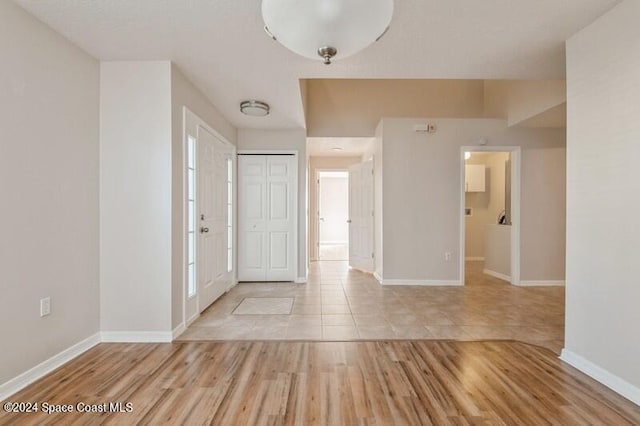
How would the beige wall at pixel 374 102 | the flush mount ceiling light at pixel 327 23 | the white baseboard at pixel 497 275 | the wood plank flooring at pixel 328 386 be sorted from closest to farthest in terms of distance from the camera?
the flush mount ceiling light at pixel 327 23 → the wood plank flooring at pixel 328 386 → the white baseboard at pixel 497 275 → the beige wall at pixel 374 102

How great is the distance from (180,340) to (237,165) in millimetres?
2945

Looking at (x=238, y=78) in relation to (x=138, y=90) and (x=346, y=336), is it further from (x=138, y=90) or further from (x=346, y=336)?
(x=346, y=336)

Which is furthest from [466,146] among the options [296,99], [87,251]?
[87,251]

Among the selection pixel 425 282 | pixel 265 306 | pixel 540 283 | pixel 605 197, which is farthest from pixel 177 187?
pixel 540 283

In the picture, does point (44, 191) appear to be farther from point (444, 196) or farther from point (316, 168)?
point (316, 168)

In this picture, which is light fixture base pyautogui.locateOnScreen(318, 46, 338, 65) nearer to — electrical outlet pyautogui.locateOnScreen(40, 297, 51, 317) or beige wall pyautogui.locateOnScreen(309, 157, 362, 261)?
electrical outlet pyautogui.locateOnScreen(40, 297, 51, 317)

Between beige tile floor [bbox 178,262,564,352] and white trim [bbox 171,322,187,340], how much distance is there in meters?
0.05

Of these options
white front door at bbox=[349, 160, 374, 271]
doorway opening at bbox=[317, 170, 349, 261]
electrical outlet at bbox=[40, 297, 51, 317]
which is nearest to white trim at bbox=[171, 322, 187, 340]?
electrical outlet at bbox=[40, 297, 51, 317]

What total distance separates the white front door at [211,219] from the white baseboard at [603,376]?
3265mm

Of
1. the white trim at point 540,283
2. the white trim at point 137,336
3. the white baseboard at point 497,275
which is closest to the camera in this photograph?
the white trim at point 137,336

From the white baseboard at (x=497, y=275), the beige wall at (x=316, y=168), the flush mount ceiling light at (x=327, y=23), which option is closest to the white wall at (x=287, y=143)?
the beige wall at (x=316, y=168)

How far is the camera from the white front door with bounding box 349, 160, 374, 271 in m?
5.84

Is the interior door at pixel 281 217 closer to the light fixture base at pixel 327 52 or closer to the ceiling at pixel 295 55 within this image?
the ceiling at pixel 295 55

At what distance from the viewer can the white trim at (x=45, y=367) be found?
193 centimetres
